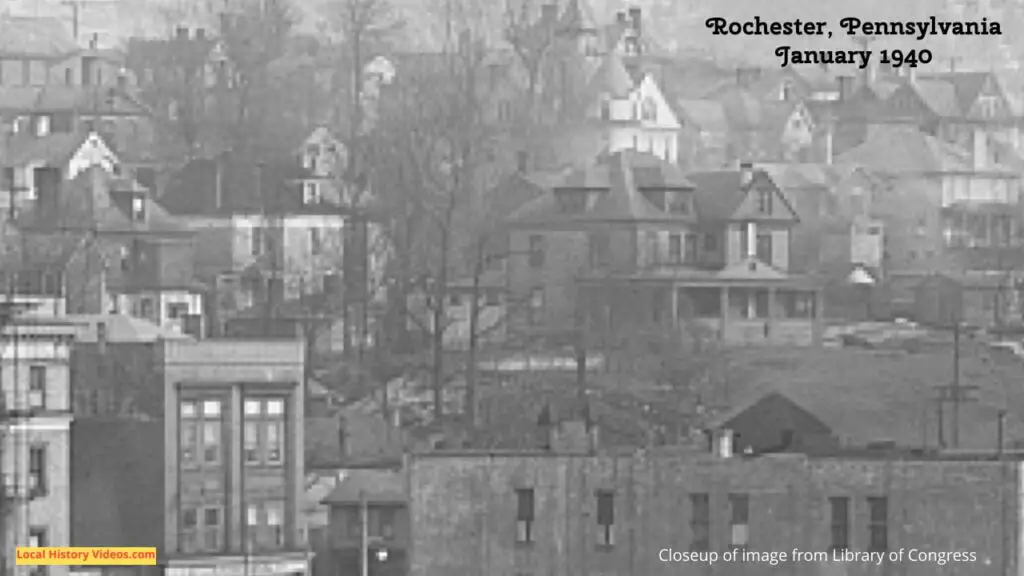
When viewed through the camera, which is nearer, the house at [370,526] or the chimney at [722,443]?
the chimney at [722,443]

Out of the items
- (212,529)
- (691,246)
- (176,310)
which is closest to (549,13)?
(691,246)

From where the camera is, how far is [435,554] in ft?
251

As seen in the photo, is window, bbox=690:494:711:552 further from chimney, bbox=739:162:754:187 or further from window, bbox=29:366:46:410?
chimney, bbox=739:162:754:187

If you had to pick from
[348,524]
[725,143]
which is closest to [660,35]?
[725,143]

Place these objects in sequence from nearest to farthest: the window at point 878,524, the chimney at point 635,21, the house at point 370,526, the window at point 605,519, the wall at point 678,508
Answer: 1. the wall at point 678,508
2. the window at point 878,524
3. the window at point 605,519
4. the house at point 370,526
5. the chimney at point 635,21

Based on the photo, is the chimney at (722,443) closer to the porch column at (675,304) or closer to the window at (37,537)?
the window at (37,537)

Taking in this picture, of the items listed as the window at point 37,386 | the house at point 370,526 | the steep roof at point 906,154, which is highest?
the steep roof at point 906,154

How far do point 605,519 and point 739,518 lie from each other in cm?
201

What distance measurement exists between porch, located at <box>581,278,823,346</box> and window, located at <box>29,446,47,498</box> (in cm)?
2784

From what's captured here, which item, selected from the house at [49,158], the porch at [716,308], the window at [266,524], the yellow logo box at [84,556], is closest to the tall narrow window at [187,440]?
the window at [266,524]

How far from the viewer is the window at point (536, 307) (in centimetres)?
10306

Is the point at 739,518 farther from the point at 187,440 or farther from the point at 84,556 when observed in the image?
the point at 84,556

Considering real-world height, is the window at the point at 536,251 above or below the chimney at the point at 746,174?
below

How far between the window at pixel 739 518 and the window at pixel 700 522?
1.13ft
